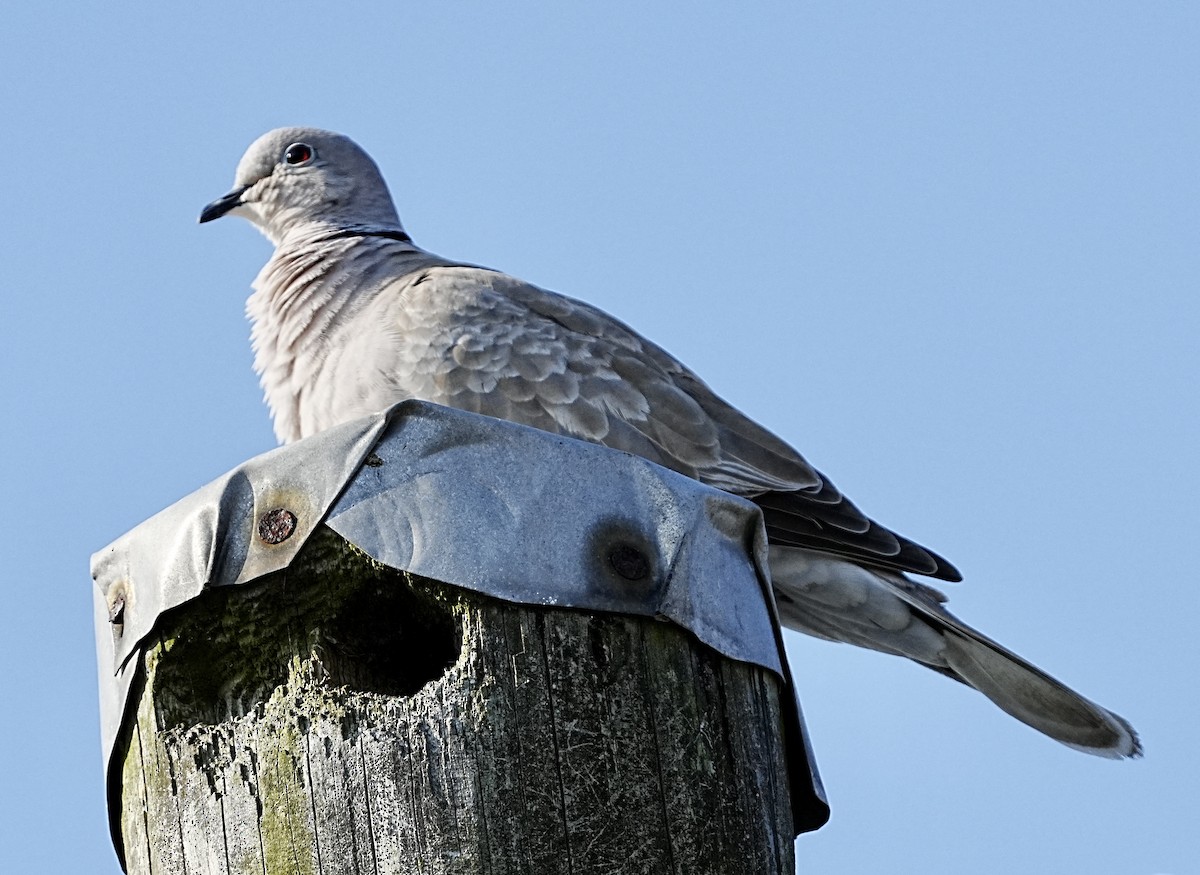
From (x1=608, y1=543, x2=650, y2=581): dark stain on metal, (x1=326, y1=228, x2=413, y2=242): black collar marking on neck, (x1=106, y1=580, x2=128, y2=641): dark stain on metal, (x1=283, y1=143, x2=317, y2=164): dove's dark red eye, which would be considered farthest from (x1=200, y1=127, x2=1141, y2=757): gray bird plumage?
(x1=608, y1=543, x2=650, y2=581): dark stain on metal

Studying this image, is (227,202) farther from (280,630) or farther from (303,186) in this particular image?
(280,630)

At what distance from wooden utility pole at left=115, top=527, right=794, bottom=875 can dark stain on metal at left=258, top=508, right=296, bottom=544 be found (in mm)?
49

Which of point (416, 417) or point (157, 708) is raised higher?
point (416, 417)

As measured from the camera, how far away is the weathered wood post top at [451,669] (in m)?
2.36

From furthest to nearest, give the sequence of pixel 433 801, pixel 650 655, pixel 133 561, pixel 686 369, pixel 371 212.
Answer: pixel 371 212
pixel 686 369
pixel 133 561
pixel 650 655
pixel 433 801

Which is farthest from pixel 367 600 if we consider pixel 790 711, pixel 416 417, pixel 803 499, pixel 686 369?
pixel 686 369

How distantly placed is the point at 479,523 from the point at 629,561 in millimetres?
238

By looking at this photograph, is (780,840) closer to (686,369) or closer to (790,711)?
(790,711)

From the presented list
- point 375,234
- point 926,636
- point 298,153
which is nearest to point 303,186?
point 298,153

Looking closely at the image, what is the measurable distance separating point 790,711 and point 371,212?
4350 millimetres

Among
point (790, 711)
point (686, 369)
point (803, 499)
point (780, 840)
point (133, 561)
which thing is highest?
point (686, 369)

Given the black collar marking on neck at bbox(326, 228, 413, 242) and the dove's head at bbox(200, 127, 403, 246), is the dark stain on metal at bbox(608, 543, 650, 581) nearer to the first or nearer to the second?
the black collar marking on neck at bbox(326, 228, 413, 242)

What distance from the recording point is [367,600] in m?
2.64

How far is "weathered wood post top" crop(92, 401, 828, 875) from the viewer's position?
2.36m
